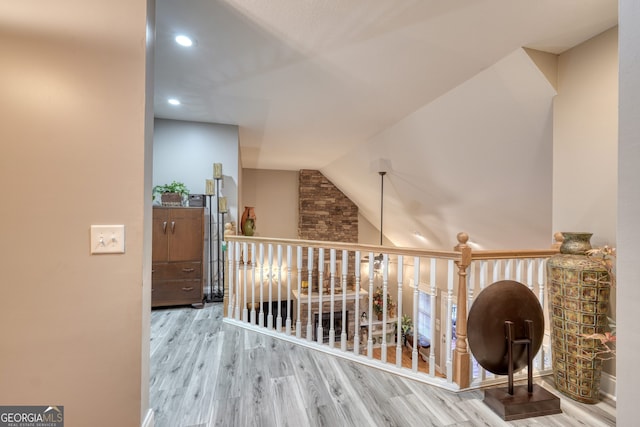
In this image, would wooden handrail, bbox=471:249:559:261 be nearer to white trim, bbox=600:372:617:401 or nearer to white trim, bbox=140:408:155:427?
white trim, bbox=600:372:617:401

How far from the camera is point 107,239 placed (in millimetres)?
1153

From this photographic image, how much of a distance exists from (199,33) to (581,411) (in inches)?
139

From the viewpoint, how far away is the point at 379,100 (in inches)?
118

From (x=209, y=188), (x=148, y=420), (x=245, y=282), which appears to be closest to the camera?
(x=148, y=420)

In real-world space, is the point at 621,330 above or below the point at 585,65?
below

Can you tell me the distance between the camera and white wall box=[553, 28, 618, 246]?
1.80 meters

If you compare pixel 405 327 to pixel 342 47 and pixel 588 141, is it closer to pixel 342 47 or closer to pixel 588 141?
pixel 588 141

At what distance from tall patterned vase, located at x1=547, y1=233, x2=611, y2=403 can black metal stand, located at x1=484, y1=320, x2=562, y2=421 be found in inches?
9.1

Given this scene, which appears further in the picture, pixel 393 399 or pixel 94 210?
pixel 393 399

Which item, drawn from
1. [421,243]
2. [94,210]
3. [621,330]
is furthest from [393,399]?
[421,243]

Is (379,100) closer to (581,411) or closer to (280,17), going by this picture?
(280,17)

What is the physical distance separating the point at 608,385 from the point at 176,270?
4.05 m

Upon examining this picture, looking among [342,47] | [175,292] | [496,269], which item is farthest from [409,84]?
[175,292]

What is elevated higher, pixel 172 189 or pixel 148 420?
pixel 172 189
